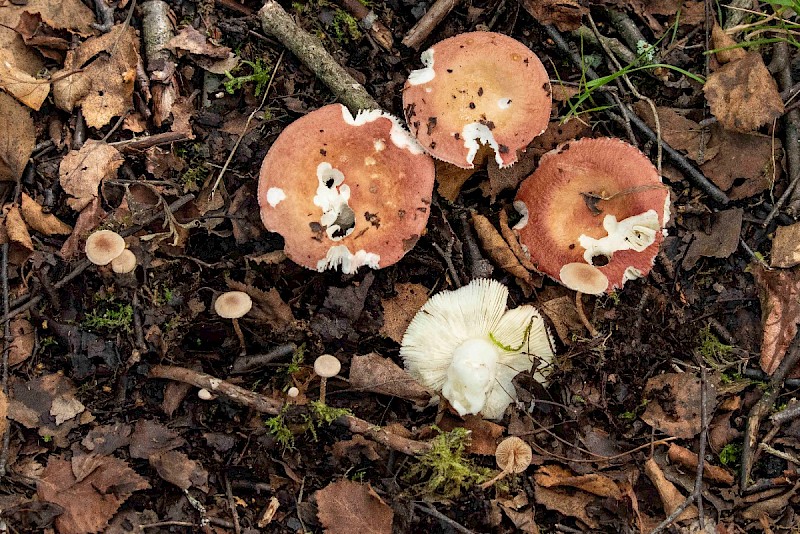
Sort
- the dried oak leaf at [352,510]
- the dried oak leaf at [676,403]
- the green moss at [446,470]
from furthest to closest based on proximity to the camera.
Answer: the dried oak leaf at [676,403] < the green moss at [446,470] < the dried oak leaf at [352,510]

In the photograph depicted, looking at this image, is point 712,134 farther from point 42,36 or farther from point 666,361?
point 42,36

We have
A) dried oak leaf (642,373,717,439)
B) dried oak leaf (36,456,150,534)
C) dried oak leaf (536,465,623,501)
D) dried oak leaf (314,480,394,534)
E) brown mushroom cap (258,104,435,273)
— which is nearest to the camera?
dried oak leaf (36,456,150,534)

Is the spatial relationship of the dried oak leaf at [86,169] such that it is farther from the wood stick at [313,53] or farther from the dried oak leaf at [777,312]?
the dried oak leaf at [777,312]

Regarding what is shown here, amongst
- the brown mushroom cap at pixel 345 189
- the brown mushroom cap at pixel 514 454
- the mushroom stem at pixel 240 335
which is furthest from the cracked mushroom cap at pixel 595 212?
the mushroom stem at pixel 240 335

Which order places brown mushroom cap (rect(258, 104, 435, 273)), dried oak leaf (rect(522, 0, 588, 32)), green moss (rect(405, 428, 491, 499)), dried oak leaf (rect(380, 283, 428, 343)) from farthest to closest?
dried oak leaf (rect(522, 0, 588, 32)) → dried oak leaf (rect(380, 283, 428, 343)) → brown mushroom cap (rect(258, 104, 435, 273)) → green moss (rect(405, 428, 491, 499))

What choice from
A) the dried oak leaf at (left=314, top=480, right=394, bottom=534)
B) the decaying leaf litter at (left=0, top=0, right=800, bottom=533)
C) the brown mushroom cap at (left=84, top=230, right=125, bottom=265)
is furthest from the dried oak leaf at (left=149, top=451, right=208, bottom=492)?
the brown mushroom cap at (left=84, top=230, right=125, bottom=265)

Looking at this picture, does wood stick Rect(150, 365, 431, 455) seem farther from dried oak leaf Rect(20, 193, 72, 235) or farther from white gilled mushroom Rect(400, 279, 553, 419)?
dried oak leaf Rect(20, 193, 72, 235)

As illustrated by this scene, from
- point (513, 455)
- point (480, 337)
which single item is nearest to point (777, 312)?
point (480, 337)
